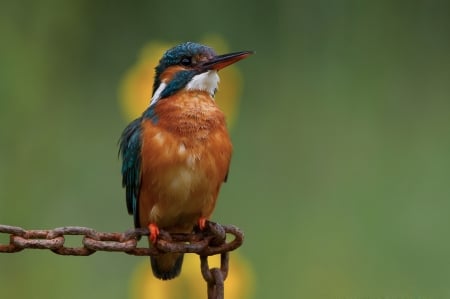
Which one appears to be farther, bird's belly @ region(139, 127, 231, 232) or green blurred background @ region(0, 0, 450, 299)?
green blurred background @ region(0, 0, 450, 299)

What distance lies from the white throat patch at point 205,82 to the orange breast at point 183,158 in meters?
0.01

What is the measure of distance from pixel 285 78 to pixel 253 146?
244mm

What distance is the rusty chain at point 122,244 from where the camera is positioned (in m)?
1.52

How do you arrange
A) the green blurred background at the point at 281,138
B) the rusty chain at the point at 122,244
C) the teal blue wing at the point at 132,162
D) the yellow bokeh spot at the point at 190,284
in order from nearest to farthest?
the rusty chain at the point at 122,244 < the teal blue wing at the point at 132,162 < the yellow bokeh spot at the point at 190,284 < the green blurred background at the point at 281,138

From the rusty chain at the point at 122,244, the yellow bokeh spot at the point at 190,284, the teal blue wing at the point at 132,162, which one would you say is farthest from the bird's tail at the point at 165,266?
the rusty chain at the point at 122,244

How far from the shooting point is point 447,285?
9.20ft

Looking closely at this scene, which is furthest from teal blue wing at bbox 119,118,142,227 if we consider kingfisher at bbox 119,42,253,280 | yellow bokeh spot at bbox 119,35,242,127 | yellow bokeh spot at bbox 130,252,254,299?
yellow bokeh spot at bbox 119,35,242,127

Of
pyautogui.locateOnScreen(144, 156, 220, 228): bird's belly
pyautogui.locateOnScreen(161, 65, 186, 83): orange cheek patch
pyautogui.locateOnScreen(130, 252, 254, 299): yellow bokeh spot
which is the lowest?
pyautogui.locateOnScreen(130, 252, 254, 299): yellow bokeh spot

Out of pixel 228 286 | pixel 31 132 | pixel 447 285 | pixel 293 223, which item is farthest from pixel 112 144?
pixel 447 285

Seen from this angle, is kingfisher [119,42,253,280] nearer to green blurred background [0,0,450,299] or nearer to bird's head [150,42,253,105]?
bird's head [150,42,253,105]

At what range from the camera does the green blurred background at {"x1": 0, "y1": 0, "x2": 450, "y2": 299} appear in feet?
9.07

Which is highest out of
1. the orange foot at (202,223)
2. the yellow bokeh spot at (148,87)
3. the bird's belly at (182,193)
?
the yellow bokeh spot at (148,87)

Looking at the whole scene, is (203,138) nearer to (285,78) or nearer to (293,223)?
(293,223)

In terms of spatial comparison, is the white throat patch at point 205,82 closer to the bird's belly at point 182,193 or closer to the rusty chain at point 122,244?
the bird's belly at point 182,193
